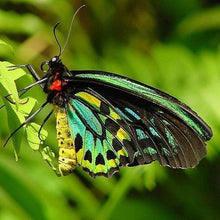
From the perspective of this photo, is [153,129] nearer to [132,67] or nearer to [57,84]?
[57,84]

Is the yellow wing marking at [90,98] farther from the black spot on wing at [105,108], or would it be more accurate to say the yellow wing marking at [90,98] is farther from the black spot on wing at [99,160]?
the black spot on wing at [99,160]

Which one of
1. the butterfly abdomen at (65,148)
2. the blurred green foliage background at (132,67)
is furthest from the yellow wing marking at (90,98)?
the blurred green foliage background at (132,67)

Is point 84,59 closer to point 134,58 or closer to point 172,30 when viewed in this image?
point 134,58

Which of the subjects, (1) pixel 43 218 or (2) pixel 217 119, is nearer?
Result: (1) pixel 43 218

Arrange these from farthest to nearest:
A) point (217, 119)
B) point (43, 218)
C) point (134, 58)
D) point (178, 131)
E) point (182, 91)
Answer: point (134, 58)
point (182, 91)
point (217, 119)
point (43, 218)
point (178, 131)

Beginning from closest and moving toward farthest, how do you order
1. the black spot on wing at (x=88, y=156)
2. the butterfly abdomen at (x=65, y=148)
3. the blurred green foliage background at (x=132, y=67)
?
1. the butterfly abdomen at (x=65, y=148)
2. the black spot on wing at (x=88, y=156)
3. the blurred green foliage background at (x=132, y=67)

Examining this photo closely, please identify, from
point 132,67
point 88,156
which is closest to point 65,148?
point 88,156

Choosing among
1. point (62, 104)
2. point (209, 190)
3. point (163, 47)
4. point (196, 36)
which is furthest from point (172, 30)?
point (62, 104)

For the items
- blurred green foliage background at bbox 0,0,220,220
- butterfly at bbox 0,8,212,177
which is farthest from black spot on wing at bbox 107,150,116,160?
blurred green foliage background at bbox 0,0,220,220
